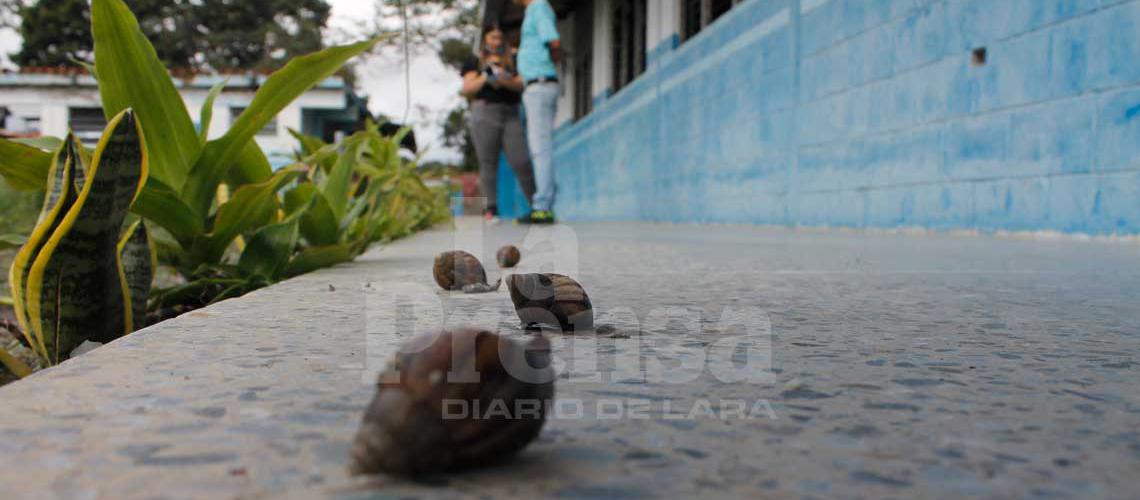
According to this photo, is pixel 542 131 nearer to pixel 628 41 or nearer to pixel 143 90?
pixel 143 90

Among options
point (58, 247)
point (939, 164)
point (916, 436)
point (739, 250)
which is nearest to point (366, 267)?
point (58, 247)

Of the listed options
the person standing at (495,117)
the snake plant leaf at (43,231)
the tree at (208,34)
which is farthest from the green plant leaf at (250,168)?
the tree at (208,34)

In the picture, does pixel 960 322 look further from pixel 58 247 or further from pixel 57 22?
pixel 57 22

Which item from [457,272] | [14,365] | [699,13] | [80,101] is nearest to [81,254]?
[14,365]

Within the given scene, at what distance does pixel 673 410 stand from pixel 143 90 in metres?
1.24

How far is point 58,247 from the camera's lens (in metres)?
0.99

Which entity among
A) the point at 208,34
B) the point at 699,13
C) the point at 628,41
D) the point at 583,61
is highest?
the point at 208,34

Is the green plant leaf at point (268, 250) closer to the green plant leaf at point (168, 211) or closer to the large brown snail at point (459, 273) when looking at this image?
the green plant leaf at point (168, 211)

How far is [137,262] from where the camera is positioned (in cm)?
125

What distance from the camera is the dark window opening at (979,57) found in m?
3.62

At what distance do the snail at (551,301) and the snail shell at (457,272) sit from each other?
470 millimetres

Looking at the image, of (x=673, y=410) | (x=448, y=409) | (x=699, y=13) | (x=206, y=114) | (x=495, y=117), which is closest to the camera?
(x=448, y=409)

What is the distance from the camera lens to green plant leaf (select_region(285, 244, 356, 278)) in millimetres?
1753

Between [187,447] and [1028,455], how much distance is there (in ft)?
1.56
